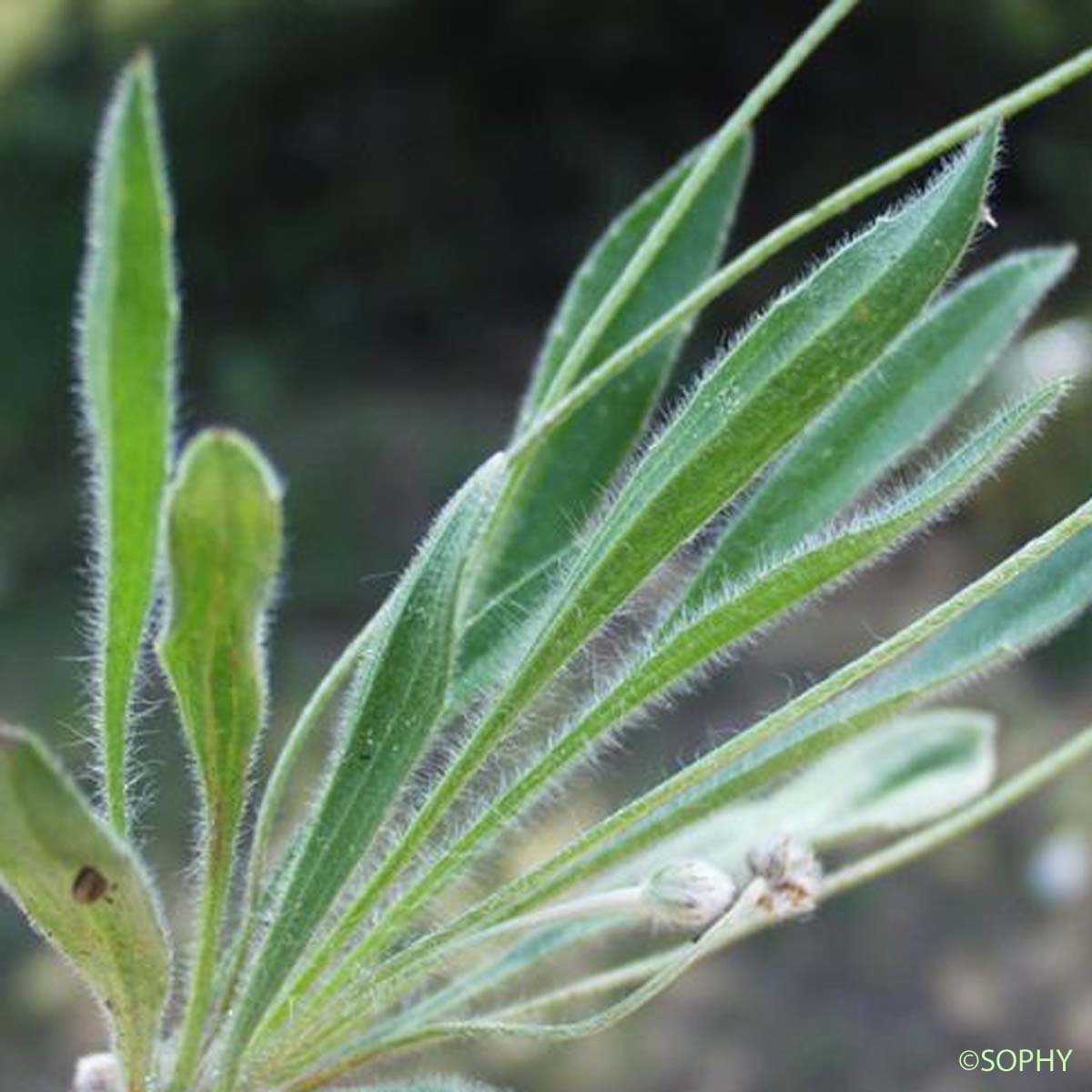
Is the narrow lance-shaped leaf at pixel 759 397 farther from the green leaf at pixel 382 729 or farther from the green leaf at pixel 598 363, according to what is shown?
the green leaf at pixel 598 363

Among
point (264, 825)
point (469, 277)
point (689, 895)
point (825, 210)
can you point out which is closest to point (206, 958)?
point (264, 825)

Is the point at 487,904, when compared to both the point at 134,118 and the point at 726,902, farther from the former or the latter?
the point at 134,118

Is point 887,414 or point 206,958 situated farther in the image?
point 887,414

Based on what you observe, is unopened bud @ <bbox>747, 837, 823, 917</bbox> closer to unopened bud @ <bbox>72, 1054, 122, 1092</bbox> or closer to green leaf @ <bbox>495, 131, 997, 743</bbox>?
green leaf @ <bbox>495, 131, 997, 743</bbox>

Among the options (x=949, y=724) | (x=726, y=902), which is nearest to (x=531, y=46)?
(x=949, y=724)

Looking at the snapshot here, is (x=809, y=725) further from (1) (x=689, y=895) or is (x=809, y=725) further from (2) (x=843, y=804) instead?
(2) (x=843, y=804)
